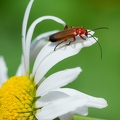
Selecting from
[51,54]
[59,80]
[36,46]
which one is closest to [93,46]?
[36,46]

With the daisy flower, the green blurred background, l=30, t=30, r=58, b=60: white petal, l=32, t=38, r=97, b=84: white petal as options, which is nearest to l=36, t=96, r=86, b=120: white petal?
the daisy flower

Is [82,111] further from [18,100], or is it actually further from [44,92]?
[18,100]

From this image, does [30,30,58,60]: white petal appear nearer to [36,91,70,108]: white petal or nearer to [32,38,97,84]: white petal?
[32,38,97,84]: white petal

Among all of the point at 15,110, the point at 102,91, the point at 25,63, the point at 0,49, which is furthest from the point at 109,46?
the point at 15,110

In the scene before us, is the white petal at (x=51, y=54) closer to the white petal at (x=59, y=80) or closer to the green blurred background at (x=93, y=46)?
the white petal at (x=59, y=80)

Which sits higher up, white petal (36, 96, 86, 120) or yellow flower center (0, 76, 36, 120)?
yellow flower center (0, 76, 36, 120)

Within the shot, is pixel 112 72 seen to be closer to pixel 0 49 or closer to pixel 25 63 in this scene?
pixel 0 49
